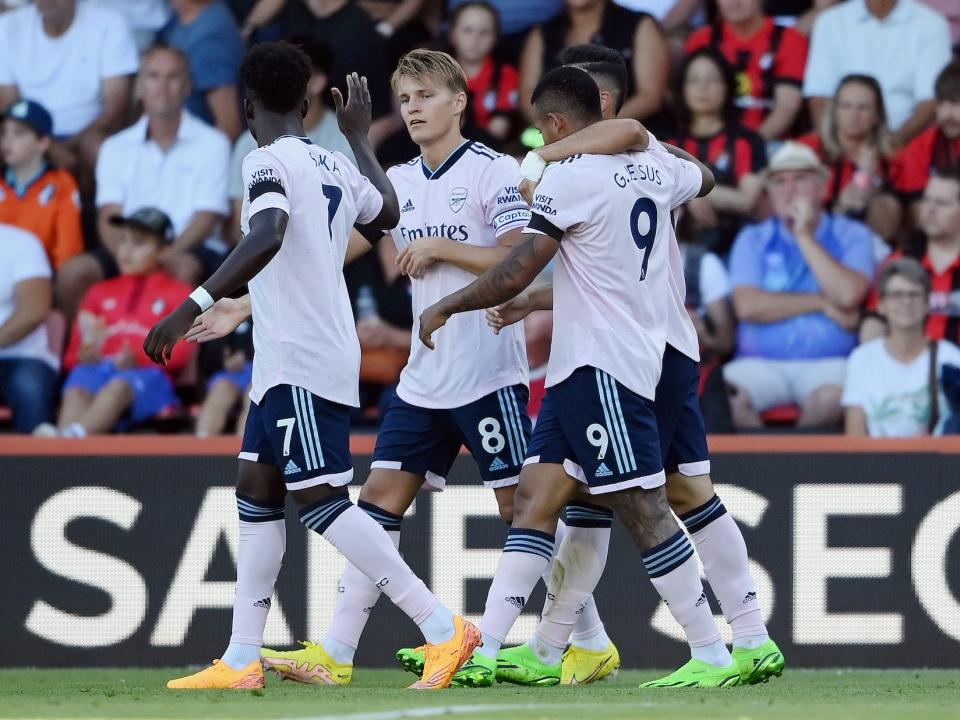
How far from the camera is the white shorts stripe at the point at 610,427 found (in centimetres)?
557

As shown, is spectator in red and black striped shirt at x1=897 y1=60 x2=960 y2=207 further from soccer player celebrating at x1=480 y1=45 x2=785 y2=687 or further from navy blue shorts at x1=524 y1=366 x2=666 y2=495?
navy blue shorts at x1=524 y1=366 x2=666 y2=495

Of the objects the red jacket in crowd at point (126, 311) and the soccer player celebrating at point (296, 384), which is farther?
the red jacket in crowd at point (126, 311)

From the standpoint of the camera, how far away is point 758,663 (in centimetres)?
598

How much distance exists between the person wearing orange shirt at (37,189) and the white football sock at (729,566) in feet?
17.8

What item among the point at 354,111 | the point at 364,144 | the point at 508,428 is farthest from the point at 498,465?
the point at 354,111

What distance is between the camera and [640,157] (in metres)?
5.82

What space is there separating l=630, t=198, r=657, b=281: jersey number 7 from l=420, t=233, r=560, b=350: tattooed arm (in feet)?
0.93

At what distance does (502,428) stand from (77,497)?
104 inches

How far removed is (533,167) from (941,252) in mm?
4442

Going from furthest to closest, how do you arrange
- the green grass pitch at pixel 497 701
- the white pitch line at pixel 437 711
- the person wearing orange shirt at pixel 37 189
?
the person wearing orange shirt at pixel 37 189 < the green grass pitch at pixel 497 701 < the white pitch line at pixel 437 711

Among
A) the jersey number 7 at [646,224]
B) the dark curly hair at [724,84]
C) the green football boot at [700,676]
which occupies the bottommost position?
the green football boot at [700,676]

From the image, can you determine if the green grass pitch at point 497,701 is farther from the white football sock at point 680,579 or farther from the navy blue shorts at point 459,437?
the navy blue shorts at point 459,437

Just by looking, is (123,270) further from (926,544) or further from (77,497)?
(926,544)

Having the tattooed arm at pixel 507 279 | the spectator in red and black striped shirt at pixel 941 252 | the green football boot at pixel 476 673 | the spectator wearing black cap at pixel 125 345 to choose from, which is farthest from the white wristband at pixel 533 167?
the spectator wearing black cap at pixel 125 345
